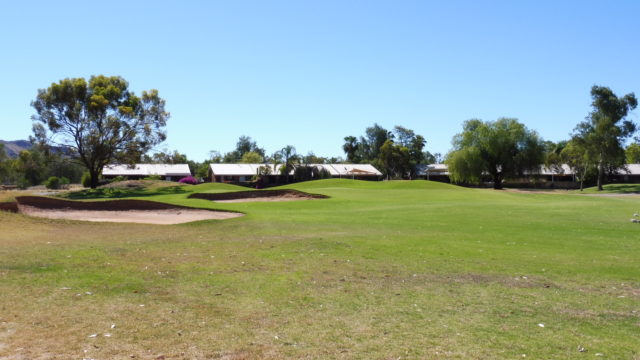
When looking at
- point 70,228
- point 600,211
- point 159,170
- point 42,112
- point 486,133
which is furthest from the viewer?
point 159,170

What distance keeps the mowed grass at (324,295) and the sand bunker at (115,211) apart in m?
10.3

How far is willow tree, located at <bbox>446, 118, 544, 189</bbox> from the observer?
9244 centimetres

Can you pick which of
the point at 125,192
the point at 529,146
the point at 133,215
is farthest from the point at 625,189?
the point at 133,215

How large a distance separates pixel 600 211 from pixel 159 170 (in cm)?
10131

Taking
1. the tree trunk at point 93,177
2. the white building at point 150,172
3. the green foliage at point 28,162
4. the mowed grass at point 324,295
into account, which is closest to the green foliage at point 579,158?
the mowed grass at point 324,295

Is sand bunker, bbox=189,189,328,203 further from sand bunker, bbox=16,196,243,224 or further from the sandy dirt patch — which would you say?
the sandy dirt patch

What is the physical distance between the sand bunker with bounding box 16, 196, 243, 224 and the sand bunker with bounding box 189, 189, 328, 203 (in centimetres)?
1373

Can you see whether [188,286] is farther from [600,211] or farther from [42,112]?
[42,112]

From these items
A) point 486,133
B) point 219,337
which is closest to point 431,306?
point 219,337

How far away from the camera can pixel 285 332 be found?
7.45 m

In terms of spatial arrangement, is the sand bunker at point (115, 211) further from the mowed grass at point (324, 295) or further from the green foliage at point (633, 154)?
the green foliage at point (633, 154)

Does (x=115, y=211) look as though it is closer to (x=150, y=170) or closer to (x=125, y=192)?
(x=125, y=192)

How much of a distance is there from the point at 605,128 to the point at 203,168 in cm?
8716

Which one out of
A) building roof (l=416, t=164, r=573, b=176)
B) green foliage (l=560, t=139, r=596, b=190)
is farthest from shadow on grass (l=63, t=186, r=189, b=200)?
green foliage (l=560, t=139, r=596, b=190)
